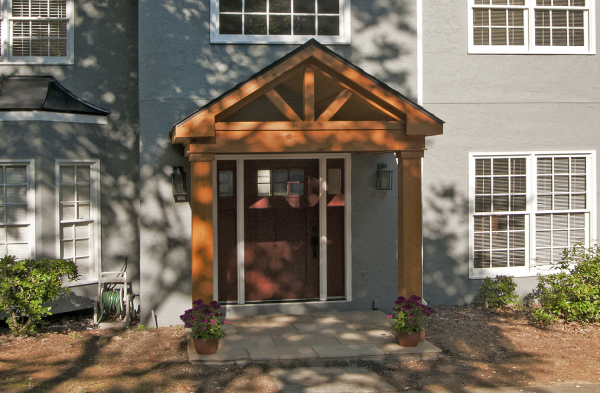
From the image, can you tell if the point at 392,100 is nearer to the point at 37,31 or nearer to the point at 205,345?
the point at 205,345

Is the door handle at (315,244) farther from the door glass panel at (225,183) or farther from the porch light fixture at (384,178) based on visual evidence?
the door glass panel at (225,183)

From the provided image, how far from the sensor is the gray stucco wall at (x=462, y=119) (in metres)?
8.91

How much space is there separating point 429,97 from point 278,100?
3476mm

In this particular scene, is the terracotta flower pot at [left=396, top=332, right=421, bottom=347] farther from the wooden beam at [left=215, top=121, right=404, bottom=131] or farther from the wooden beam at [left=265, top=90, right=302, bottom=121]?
the wooden beam at [left=265, top=90, right=302, bottom=121]

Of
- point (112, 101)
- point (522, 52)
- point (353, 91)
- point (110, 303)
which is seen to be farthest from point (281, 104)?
point (522, 52)

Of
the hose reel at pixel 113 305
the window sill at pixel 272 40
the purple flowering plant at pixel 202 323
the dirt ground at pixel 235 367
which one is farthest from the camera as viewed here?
the window sill at pixel 272 40

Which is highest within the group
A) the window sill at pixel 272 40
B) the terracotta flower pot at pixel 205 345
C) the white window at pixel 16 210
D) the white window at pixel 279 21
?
the white window at pixel 279 21

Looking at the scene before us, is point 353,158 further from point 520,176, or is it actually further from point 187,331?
point 187,331

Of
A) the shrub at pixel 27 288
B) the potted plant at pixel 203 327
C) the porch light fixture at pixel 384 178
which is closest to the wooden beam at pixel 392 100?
the porch light fixture at pixel 384 178

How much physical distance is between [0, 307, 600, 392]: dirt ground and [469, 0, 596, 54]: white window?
4.61 m

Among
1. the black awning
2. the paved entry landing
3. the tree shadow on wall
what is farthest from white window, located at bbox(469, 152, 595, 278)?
the black awning

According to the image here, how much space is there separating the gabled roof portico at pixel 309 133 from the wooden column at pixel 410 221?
0.04ft

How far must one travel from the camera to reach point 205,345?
6.32 metres

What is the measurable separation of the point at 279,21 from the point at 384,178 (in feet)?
9.62
